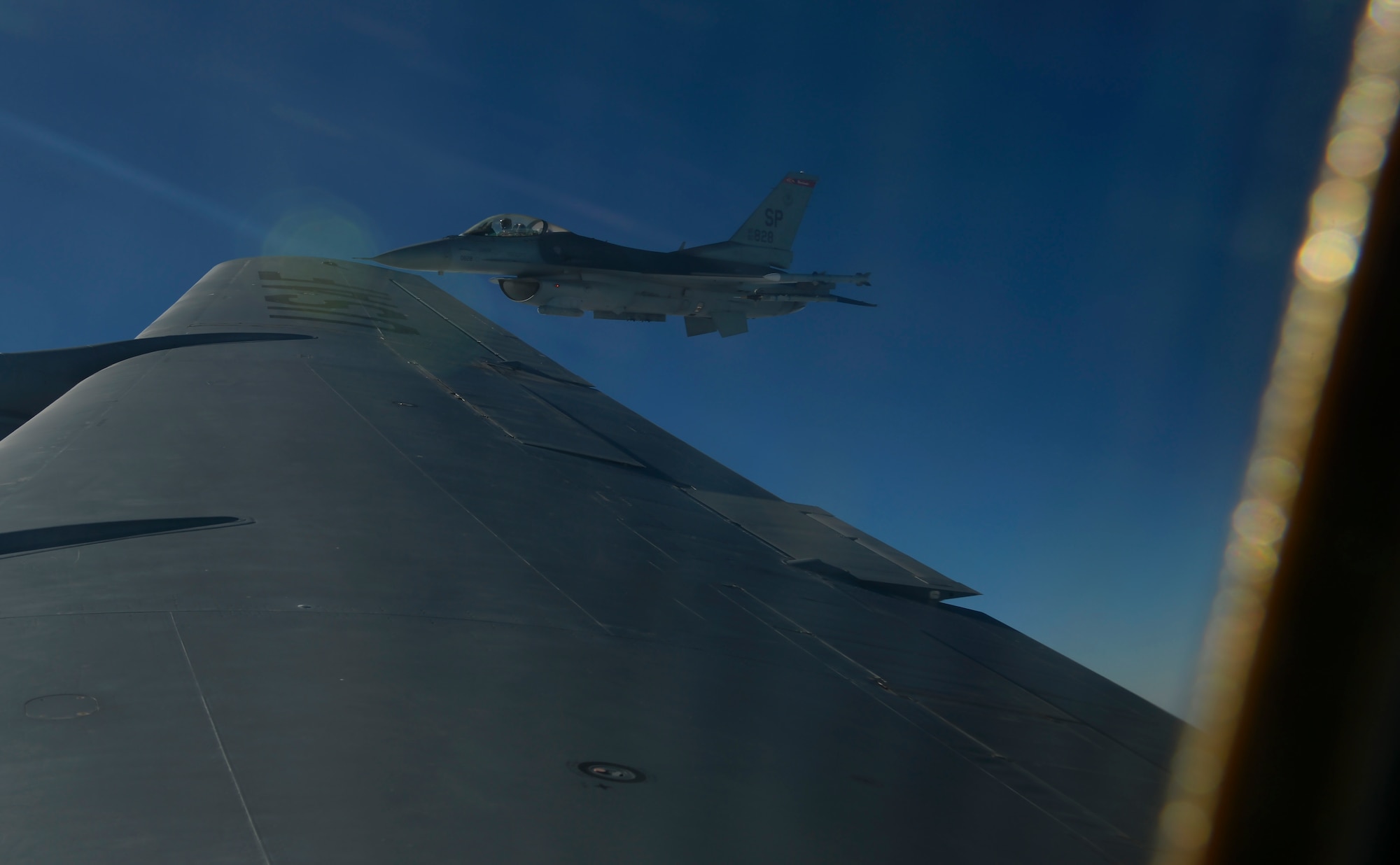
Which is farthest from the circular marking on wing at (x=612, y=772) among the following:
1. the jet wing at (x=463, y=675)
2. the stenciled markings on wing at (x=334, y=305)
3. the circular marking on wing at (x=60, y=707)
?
the stenciled markings on wing at (x=334, y=305)

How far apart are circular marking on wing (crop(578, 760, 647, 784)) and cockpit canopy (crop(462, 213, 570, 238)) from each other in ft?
66.4

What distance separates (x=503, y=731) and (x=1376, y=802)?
3.40 meters

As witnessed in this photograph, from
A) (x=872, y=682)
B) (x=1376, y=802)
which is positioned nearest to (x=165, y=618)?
(x=872, y=682)

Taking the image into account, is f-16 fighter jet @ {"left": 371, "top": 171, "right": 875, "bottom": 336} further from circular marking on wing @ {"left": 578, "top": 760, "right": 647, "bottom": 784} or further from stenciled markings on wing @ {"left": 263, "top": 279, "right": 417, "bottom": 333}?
circular marking on wing @ {"left": 578, "top": 760, "right": 647, "bottom": 784}

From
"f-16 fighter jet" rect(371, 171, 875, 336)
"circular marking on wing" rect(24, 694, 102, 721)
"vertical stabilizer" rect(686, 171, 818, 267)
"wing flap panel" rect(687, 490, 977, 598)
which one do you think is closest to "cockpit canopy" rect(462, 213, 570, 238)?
"f-16 fighter jet" rect(371, 171, 875, 336)

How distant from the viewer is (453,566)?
12.8 feet

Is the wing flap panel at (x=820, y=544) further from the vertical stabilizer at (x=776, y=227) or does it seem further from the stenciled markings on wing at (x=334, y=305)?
the vertical stabilizer at (x=776, y=227)

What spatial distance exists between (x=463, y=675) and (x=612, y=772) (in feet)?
2.15

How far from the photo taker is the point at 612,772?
2.34 meters

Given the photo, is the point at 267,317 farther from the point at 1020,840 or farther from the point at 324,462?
the point at 1020,840

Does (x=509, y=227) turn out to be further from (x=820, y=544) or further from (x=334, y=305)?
(x=820, y=544)

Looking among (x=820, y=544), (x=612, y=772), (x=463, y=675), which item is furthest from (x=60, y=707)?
(x=820, y=544)

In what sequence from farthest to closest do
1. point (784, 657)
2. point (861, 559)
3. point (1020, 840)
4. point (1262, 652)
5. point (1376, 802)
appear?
point (861, 559) → point (1262, 652) → point (784, 657) → point (1376, 802) → point (1020, 840)

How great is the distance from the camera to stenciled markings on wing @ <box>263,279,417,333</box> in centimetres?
1074
